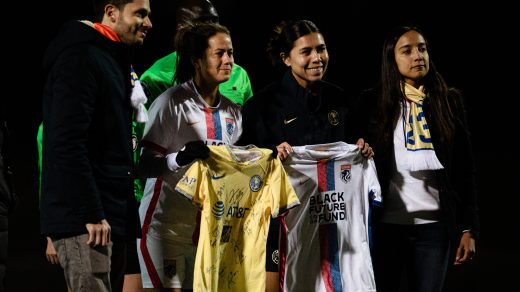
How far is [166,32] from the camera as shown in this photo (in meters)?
6.46

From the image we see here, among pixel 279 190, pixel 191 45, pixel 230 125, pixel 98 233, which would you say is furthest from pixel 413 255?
pixel 98 233

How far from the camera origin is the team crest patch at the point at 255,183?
9.72 feet

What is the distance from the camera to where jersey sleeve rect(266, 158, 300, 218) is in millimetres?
2916

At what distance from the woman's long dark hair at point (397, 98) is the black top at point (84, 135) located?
112 centimetres

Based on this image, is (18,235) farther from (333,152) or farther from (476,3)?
(476,3)

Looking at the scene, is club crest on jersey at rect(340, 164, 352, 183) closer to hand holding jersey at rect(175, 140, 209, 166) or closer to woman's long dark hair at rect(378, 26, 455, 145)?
woman's long dark hair at rect(378, 26, 455, 145)

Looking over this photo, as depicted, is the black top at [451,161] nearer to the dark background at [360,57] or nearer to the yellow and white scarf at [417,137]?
the yellow and white scarf at [417,137]

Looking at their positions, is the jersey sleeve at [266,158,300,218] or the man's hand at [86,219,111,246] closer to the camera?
the man's hand at [86,219,111,246]

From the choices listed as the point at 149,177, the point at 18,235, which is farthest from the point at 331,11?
the point at 149,177

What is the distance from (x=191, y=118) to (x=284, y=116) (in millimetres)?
378

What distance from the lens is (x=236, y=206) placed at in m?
2.94

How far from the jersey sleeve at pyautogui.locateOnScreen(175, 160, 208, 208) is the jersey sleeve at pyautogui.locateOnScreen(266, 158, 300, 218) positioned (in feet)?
0.88

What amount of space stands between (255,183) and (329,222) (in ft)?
1.17

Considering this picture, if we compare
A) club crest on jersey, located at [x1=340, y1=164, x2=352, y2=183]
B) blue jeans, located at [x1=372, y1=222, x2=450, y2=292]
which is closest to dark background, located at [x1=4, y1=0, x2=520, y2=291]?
blue jeans, located at [x1=372, y1=222, x2=450, y2=292]
